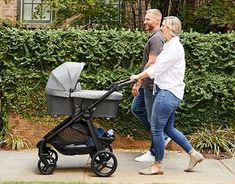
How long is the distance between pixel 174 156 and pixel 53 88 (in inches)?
94.0

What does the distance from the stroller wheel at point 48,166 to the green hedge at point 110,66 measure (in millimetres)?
1828

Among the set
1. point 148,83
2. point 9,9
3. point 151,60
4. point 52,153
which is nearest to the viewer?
point 52,153

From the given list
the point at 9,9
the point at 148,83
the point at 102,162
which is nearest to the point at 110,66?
the point at 148,83

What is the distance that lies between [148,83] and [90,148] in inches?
47.9

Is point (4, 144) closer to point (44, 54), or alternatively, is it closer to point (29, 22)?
point (44, 54)

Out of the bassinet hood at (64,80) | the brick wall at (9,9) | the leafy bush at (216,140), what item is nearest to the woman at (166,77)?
the bassinet hood at (64,80)

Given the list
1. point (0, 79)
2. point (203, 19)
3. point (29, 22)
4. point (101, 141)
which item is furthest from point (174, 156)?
point (29, 22)

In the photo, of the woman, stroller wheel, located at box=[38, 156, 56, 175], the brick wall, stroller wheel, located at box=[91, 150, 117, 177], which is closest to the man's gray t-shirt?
the woman

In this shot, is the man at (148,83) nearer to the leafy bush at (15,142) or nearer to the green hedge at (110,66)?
the green hedge at (110,66)

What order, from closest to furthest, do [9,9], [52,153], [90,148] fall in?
1. [90,148]
2. [52,153]
3. [9,9]

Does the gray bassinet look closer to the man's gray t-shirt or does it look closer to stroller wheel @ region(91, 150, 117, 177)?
stroller wheel @ region(91, 150, 117, 177)

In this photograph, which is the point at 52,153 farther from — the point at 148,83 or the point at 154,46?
the point at 154,46

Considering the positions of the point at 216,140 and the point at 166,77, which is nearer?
the point at 166,77

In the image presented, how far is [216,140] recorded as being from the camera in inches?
322
